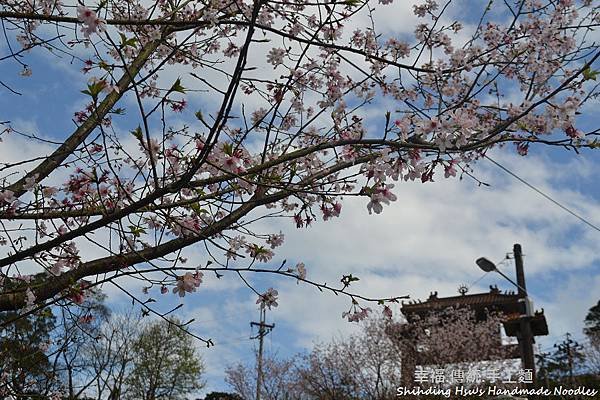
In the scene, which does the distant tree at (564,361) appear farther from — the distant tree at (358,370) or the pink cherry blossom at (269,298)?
the pink cherry blossom at (269,298)

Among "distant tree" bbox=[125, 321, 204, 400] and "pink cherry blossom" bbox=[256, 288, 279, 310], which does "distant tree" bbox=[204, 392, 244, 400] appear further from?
"pink cherry blossom" bbox=[256, 288, 279, 310]

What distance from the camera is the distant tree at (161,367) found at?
22.3 m

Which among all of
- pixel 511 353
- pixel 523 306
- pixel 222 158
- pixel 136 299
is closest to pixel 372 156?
pixel 222 158

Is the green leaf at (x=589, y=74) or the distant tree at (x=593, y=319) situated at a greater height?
the distant tree at (x=593, y=319)

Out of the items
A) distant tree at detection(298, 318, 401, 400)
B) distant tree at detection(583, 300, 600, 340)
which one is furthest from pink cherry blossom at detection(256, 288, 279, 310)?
distant tree at detection(583, 300, 600, 340)

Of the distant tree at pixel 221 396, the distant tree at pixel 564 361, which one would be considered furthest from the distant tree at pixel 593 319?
the distant tree at pixel 221 396

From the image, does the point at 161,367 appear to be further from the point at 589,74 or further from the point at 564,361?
the point at 589,74

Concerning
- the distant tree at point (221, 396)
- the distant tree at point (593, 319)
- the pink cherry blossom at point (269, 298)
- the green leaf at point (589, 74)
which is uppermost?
the distant tree at point (593, 319)

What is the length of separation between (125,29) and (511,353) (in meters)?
15.6

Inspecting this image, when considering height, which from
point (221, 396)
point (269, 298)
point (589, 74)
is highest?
point (221, 396)

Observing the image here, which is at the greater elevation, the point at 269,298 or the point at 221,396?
the point at 221,396

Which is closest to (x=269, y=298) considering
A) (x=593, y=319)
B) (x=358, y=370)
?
(x=358, y=370)

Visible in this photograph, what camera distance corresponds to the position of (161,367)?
22766 millimetres

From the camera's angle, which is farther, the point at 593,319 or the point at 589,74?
the point at 593,319
